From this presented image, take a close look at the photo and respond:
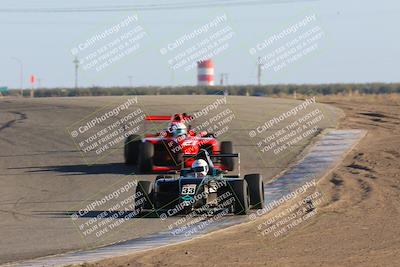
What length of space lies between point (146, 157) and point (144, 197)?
654cm

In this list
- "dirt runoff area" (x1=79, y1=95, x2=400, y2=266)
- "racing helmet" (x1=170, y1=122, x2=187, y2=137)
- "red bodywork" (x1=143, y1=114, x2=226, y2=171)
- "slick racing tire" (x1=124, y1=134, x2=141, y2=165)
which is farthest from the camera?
"slick racing tire" (x1=124, y1=134, x2=141, y2=165)

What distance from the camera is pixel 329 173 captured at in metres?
23.9

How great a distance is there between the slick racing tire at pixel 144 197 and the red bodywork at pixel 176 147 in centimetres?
579

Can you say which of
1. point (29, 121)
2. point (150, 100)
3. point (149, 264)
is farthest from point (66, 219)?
point (150, 100)

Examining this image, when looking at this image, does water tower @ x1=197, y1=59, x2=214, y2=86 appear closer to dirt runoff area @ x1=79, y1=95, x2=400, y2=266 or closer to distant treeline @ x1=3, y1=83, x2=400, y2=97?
distant treeline @ x1=3, y1=83, x2=400, y2=97

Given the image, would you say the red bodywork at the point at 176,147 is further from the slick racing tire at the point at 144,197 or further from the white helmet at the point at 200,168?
the slick racing tire at the point at 144,197

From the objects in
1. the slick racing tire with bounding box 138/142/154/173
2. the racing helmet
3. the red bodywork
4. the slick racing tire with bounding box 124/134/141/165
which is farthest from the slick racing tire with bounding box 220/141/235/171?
the slick racing tire with bounding box 124/134/141/165

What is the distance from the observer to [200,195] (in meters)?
17.5

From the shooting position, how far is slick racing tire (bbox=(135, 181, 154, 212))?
18.1 m

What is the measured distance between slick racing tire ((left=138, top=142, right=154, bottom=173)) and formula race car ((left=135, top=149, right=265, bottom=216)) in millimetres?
6233

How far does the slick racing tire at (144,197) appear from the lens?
1808cm

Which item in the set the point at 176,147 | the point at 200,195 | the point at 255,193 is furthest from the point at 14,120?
the point at 200,195

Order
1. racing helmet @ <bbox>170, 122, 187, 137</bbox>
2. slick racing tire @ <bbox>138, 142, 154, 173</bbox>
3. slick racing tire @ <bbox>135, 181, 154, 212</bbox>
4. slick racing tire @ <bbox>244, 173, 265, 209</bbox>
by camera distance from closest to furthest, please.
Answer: slick racing tire @ <bbox>135, 181, 154, 212</bbox>
slick racing tire @ <bbox>244, 173, 265, 209</bbox>
slick racing tire @ <bbox>138, 142, 154, 173</bbox>
racing helmet @ <bbox>170, 122, 187, 137</bbox>

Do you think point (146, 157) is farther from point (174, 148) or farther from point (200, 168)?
point (200, 168)
